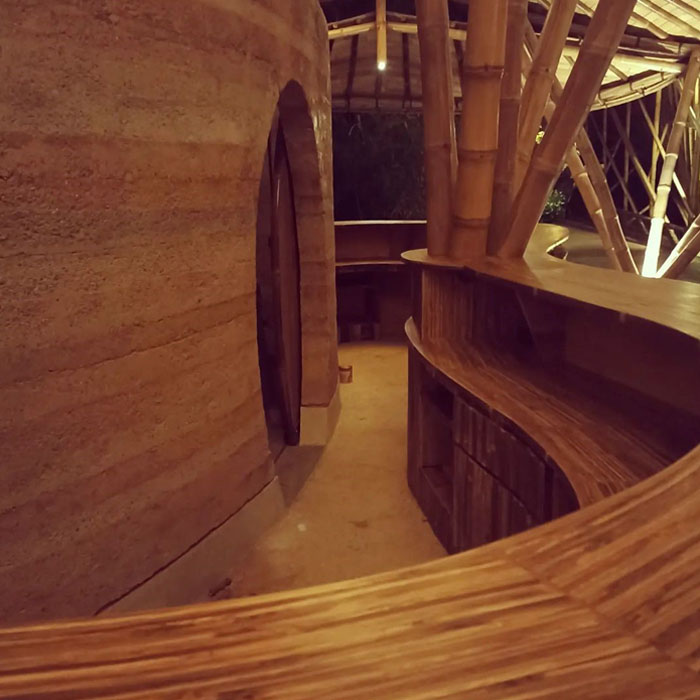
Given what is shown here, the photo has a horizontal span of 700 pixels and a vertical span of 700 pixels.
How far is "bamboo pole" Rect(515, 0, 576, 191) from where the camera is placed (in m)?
4.80

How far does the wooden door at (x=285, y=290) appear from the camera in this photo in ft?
15.6

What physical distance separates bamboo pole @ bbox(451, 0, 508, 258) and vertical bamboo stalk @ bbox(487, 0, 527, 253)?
98 millimetres

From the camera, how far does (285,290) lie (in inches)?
196

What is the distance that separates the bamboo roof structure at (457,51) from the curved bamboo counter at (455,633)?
26.6 ft

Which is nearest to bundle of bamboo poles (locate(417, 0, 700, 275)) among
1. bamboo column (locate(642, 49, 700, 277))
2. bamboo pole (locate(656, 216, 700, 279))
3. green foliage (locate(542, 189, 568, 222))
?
bamboo pole (locate(656, 216, 700, 279))

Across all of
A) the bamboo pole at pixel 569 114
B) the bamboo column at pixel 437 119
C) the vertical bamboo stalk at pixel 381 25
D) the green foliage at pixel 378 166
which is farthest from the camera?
the green foliage at pixel 378 166

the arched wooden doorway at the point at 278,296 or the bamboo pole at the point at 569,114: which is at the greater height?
the bamboo pole at the point at 569,114

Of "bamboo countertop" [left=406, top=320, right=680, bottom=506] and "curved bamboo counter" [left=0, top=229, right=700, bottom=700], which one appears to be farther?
"bamboo countertop" [left=406, top=320, right=680, bottom=506]

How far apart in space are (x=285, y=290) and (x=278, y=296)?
240 mm

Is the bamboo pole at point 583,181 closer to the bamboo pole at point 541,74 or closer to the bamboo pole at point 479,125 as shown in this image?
the bamboo pole at point 541,74

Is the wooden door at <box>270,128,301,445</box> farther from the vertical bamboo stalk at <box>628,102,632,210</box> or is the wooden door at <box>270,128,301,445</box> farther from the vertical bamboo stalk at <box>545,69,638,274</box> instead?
the vertical bamboo stalk at <box>628,102,632,210</box>

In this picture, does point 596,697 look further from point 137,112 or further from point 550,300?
point 137,112

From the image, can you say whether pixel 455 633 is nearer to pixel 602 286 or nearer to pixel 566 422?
pixel 566 422

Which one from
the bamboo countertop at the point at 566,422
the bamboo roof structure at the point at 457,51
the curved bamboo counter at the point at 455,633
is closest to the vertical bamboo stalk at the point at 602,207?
the bamboo roof structure at the point at 457,51
